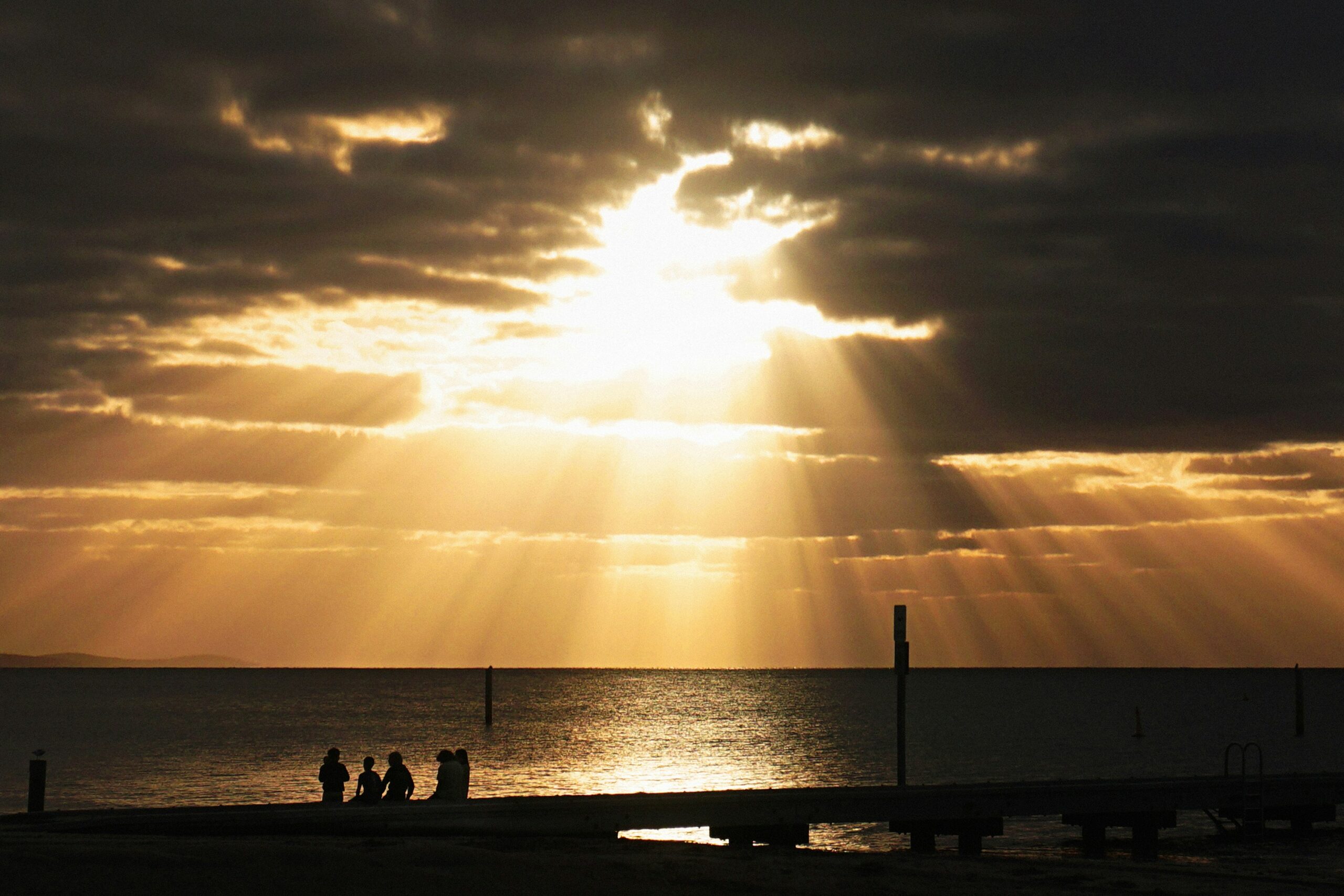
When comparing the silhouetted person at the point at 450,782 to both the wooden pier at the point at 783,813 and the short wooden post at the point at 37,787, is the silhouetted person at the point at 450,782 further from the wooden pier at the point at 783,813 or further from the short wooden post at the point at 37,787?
the short wooden post at the point at 37,787

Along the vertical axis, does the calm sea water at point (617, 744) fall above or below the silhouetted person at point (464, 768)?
below

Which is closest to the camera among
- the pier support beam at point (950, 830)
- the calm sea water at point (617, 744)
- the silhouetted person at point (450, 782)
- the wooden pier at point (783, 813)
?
the wooden pier at point (783, 813)

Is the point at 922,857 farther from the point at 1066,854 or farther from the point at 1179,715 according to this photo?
the point at 1179,715

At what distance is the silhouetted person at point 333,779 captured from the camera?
23.9m

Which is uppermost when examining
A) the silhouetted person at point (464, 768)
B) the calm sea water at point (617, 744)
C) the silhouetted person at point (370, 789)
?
the silhouetted person at point (464, 768)

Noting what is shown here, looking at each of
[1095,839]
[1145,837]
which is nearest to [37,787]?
[1095,839]

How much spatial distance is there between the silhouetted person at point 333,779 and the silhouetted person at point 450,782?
182 cm

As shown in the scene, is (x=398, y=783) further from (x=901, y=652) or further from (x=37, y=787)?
(x=901, y=652)

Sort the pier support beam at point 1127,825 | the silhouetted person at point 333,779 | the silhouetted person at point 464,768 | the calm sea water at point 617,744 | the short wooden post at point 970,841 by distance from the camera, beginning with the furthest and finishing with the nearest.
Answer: the calm sea water at point 617,744, the pier support beam at point 1127,825, the short wooden post at point 970,841, the silhouetted person at point 333,779, the silhouetted person at point 464,768

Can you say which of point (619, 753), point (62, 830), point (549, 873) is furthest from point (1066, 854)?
point (619, 753)

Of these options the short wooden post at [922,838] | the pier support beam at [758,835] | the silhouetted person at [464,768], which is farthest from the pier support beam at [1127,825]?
the silhouetted person at [464,768]

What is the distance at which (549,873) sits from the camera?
1803cm

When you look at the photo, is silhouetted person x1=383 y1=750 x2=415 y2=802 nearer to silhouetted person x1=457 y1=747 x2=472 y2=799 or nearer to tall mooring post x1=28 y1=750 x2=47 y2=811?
silhouetted person x1=457 y1=747 x2=472 y2=799

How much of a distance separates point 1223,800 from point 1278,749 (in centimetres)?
5999
